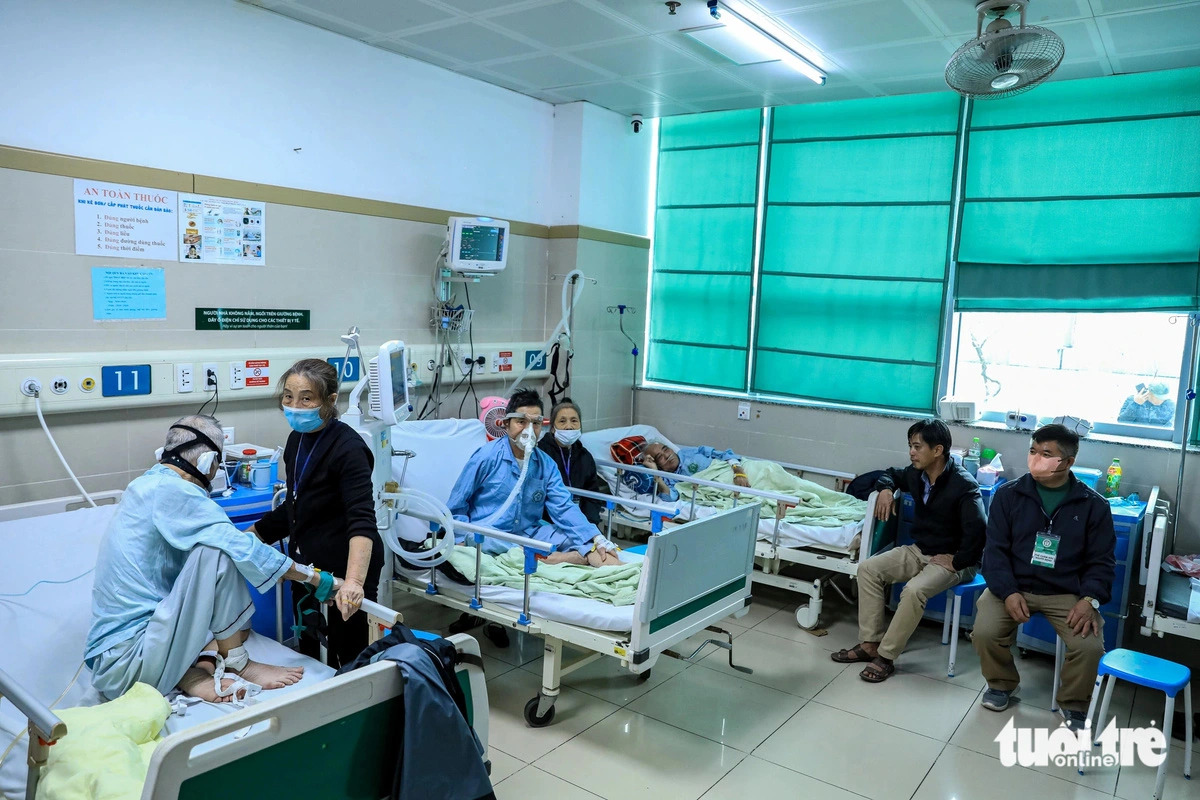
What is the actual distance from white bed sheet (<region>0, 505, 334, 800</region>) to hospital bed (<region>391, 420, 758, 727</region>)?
0.80m

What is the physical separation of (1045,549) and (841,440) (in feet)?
5.43

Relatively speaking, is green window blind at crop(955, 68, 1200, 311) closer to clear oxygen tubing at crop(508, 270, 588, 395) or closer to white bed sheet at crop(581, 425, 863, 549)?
white bed sheet at crop(581, 425, 863, 549)

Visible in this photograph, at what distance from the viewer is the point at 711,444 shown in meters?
5.45

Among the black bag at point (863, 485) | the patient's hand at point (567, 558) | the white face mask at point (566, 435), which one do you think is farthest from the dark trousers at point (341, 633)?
the black bag at point (863, 485)

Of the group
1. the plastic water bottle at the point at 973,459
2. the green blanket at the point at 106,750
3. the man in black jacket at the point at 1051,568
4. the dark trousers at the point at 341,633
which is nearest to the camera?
the green blanket at the point at 106,750

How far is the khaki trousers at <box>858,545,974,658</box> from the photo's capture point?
3.62 meters

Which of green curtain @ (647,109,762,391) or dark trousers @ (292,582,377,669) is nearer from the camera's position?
dark trousers @ (292,582,377,669)

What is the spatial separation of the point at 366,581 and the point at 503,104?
309cm

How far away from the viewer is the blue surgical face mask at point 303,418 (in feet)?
8.43

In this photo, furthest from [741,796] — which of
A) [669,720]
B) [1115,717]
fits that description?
[1115,717]

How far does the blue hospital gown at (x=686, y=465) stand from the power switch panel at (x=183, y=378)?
230 cm

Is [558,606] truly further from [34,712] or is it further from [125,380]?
[125,380]

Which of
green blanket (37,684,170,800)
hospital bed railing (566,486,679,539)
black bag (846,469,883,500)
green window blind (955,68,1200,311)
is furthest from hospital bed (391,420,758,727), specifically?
green window blind (955,68,1200,311)

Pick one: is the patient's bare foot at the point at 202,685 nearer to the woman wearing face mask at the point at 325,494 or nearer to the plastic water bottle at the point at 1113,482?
the woman wearing face mask at the point at 325,494
